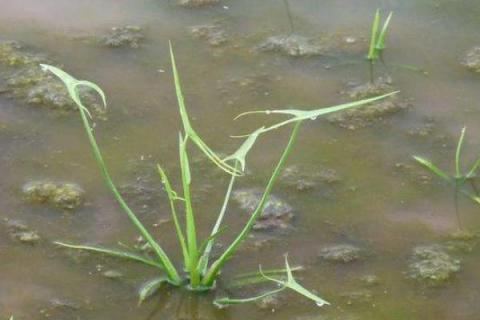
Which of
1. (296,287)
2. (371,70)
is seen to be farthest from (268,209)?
(371,70)

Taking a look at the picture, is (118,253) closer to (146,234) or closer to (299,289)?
(146,234)

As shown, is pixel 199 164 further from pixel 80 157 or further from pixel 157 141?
pixel 80 157

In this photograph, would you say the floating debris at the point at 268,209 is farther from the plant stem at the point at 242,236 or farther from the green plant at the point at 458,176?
the green plant at the point at 458,176

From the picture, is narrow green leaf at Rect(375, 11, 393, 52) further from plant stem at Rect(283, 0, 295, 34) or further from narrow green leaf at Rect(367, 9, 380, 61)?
plant stem at Rect(283, 0, 295, 34)

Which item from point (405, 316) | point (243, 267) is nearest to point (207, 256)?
point (243, 267)

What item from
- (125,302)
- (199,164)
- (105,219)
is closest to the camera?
(125,302)

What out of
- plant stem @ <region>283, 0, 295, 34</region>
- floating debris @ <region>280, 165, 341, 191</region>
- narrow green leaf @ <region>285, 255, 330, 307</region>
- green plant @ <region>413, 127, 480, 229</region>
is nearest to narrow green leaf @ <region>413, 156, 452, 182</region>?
green plant @ <region>413, 127, 480, 229</region>
